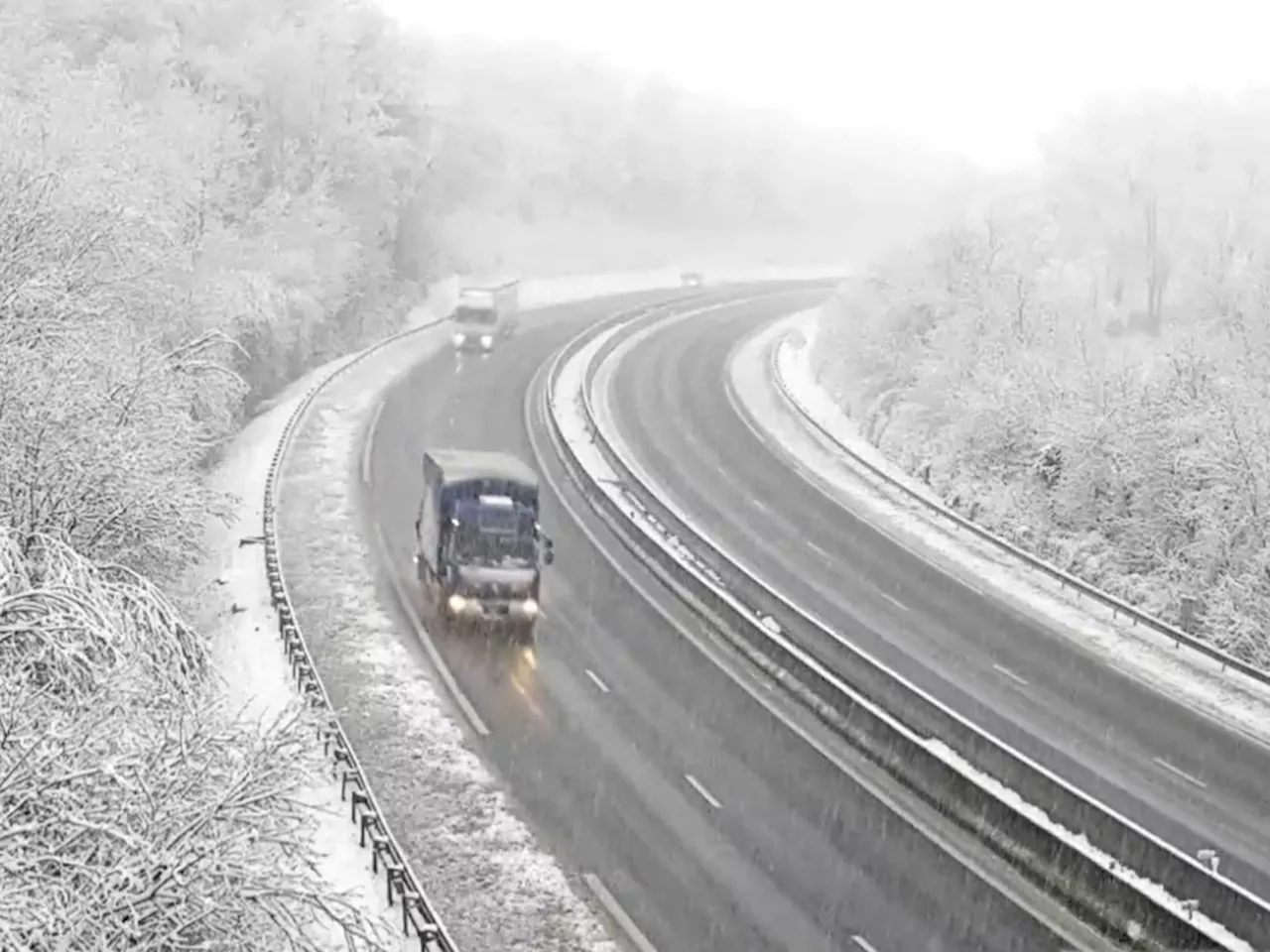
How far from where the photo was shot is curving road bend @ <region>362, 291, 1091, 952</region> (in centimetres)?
1800

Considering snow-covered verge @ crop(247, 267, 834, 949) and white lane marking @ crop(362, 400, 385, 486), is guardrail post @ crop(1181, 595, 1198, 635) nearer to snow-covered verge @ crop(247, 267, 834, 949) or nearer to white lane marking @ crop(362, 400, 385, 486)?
snow-covered verge @ crop(247, 267, 834, 949)

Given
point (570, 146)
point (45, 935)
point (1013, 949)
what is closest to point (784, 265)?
point (570, 146)

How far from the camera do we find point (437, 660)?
26000mm

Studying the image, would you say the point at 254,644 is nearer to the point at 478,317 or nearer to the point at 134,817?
the point at 134,817

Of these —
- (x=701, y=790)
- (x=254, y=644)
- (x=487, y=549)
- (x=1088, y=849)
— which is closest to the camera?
(x=1088, y=849)

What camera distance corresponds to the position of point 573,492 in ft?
126

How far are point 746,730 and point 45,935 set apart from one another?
49.5 ft

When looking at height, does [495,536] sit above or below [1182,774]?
above

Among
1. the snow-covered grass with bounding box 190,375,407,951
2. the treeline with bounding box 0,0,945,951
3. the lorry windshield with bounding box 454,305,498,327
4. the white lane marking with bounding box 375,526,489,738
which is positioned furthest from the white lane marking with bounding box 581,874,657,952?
the lorry windshield with bounding box 454,305,498,327

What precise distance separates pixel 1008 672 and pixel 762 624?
5.33 metres

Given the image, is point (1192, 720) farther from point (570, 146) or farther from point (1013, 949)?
point (570, 146)

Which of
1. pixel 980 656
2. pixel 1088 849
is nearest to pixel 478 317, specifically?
pixel 980 656

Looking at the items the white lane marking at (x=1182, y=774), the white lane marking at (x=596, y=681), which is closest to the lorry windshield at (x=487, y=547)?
the white lane marking at (x=596, y=681)

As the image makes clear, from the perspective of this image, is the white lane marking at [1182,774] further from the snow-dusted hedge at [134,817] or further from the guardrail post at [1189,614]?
the snow-dusted hedge at [134,817]
